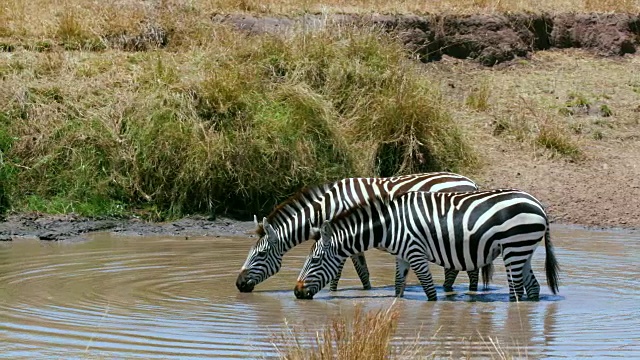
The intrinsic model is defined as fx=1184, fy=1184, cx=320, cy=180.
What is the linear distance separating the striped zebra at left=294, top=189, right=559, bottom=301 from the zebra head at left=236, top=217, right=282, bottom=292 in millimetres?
603

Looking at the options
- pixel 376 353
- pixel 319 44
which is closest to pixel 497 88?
A: pixel 319 44

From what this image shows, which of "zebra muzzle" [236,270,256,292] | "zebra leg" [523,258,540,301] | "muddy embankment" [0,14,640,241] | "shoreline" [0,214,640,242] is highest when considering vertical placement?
"muddy embankment" [0,14,640,241]

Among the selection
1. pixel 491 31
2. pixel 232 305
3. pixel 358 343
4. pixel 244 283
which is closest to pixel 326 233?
pixel 244 283

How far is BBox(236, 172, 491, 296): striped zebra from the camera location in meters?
11.0

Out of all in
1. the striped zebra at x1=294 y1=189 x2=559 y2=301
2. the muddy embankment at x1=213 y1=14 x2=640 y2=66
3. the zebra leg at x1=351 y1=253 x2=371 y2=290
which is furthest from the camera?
the muddy embankment at x1=213 y1=14 x2=640 y2=66

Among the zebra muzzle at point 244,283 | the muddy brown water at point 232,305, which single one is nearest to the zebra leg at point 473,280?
the muddy brown water at point 232,305

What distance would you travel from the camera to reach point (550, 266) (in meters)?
10.5

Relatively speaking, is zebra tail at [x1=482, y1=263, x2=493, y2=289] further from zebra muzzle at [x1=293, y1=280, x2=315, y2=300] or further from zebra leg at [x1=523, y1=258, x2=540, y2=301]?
zebra muzzle at [x1=293, y1=280, x2=315, y2=300]

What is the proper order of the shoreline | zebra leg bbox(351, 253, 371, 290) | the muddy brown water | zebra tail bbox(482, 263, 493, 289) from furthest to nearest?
the shoreline
zebra leg bbox(351, 253, 371, 290)
zebra tail bbox(482, 263, 493, 289)
the muddy brown water

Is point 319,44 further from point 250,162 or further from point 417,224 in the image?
point 417,224

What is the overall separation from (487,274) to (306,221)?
1759mm

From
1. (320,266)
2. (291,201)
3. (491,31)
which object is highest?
(491,31)

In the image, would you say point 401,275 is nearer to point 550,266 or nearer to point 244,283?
point 550,266

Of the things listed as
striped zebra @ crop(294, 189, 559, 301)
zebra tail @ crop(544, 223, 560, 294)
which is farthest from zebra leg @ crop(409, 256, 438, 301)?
zebra tail @ crop(544, 223, 560, 294)
